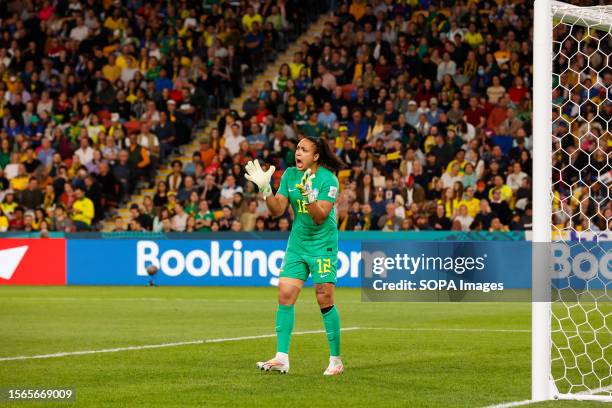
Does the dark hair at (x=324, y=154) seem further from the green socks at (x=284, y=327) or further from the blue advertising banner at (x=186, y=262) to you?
the blue advertising banner at (x=186, y=262)

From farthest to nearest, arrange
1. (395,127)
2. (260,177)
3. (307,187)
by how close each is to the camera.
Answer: (395,127), (307,187), (260,177)

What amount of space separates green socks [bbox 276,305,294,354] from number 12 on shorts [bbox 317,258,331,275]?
0.41 metres

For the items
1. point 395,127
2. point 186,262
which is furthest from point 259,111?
point 186,262

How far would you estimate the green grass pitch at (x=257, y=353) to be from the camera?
8477 mm

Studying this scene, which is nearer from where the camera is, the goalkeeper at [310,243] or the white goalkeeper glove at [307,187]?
the white goalkeeper glove at [307,187]

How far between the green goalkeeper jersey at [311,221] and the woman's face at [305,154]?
0.47 feet

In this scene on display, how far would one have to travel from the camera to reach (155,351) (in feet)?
37.9

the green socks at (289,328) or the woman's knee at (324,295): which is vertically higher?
the woman's knee at (324,295)

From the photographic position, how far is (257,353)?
449 inches

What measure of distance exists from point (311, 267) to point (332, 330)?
56 cm

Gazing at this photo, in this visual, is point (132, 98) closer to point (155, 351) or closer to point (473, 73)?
point (473, 73)

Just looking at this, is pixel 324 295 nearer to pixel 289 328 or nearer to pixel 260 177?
pixel 289 328

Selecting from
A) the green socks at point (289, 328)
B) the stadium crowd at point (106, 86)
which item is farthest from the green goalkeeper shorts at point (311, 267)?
the stadium crowd at point (106, 86)

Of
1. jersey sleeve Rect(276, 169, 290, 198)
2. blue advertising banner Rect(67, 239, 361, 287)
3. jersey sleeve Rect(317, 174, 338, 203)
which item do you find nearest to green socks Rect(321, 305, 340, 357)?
jersey sleeve Rect(317, 174, 338, 203)
